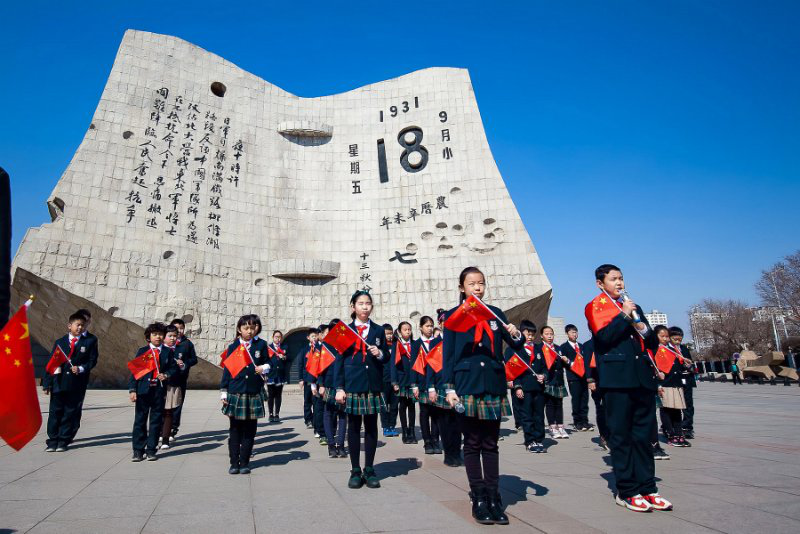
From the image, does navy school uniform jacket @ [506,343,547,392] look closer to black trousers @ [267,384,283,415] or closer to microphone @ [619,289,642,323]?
microphone @ [619,289,642,323]

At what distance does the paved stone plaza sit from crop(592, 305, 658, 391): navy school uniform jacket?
96cm

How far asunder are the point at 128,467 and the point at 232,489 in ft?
6.16

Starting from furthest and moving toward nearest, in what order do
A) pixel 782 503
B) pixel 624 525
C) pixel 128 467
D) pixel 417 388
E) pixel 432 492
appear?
pixel 417 388 → pixel 128 467 → pixel 432 492 → pixel 782 503 → pixel 624 525

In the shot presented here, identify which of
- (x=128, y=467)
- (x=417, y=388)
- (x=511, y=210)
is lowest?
(x=128, y=467)

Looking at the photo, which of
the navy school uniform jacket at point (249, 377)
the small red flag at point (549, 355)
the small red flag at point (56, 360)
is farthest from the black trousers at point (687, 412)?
the small red flag at point (56, 360)

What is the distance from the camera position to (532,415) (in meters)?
6.88

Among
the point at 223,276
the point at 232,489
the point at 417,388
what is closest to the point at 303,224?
the point at 223,276

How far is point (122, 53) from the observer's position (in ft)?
61.4

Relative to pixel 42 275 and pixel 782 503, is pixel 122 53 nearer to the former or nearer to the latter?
pixel 42 275

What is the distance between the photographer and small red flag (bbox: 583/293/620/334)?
4.15 metres

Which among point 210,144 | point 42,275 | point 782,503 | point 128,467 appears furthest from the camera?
point 210,144

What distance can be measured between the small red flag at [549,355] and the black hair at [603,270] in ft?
11.6

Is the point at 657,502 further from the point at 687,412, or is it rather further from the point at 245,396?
the point at 687,412

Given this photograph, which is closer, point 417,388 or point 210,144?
point 417,388
